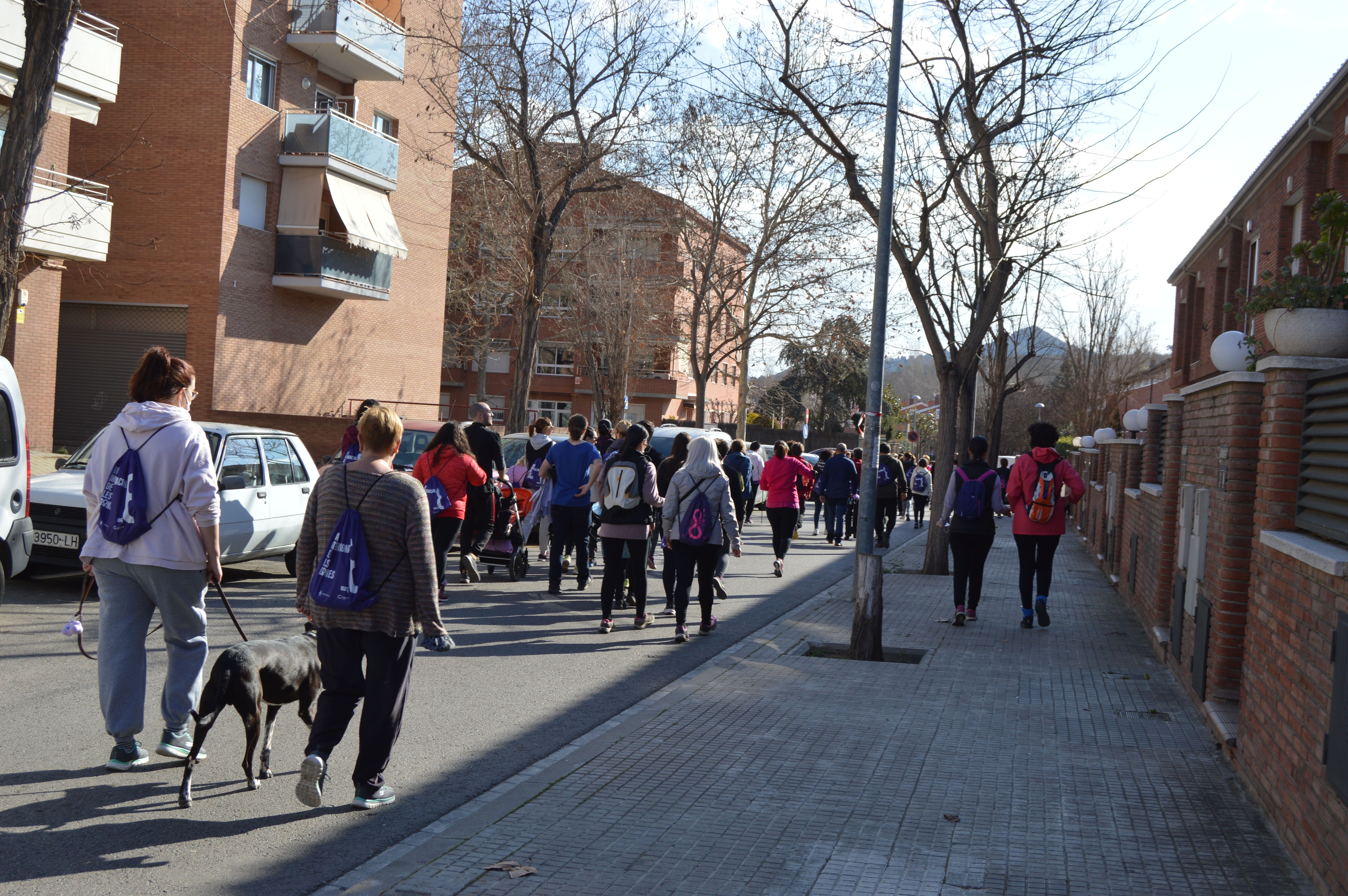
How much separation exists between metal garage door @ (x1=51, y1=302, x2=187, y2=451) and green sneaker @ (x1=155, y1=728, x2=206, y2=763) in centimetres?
2323

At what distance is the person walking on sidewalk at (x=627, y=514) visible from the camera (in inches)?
398

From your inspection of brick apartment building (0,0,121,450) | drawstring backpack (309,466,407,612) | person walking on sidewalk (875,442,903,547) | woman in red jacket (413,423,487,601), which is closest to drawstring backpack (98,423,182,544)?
drawstring backpack (309,466,407,612)

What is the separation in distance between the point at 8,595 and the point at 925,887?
8.71 metres

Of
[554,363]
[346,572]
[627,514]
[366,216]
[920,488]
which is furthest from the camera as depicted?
[554,363]

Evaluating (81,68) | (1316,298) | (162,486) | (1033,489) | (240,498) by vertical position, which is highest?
(81,68)

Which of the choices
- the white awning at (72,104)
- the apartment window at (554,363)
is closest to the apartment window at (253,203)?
the white awning at (72,104)

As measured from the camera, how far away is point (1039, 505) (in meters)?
11.0

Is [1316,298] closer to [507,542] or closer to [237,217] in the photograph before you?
[507,542]

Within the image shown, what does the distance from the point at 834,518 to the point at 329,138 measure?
51.3ft

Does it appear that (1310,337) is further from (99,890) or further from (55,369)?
(55,369)

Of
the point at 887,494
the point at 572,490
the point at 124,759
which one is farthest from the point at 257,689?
the point at 887,494

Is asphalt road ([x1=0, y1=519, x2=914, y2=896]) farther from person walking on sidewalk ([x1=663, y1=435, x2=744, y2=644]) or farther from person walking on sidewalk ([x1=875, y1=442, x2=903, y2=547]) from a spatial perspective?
person walking on sidewalk ([x1=875, y1=442, x2=903, y2=547])

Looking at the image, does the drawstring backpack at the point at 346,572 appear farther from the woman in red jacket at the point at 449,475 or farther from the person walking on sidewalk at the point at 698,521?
the woman in red jacket at the point at 449,475

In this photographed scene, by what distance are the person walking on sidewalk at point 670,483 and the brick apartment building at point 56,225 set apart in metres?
14.0
